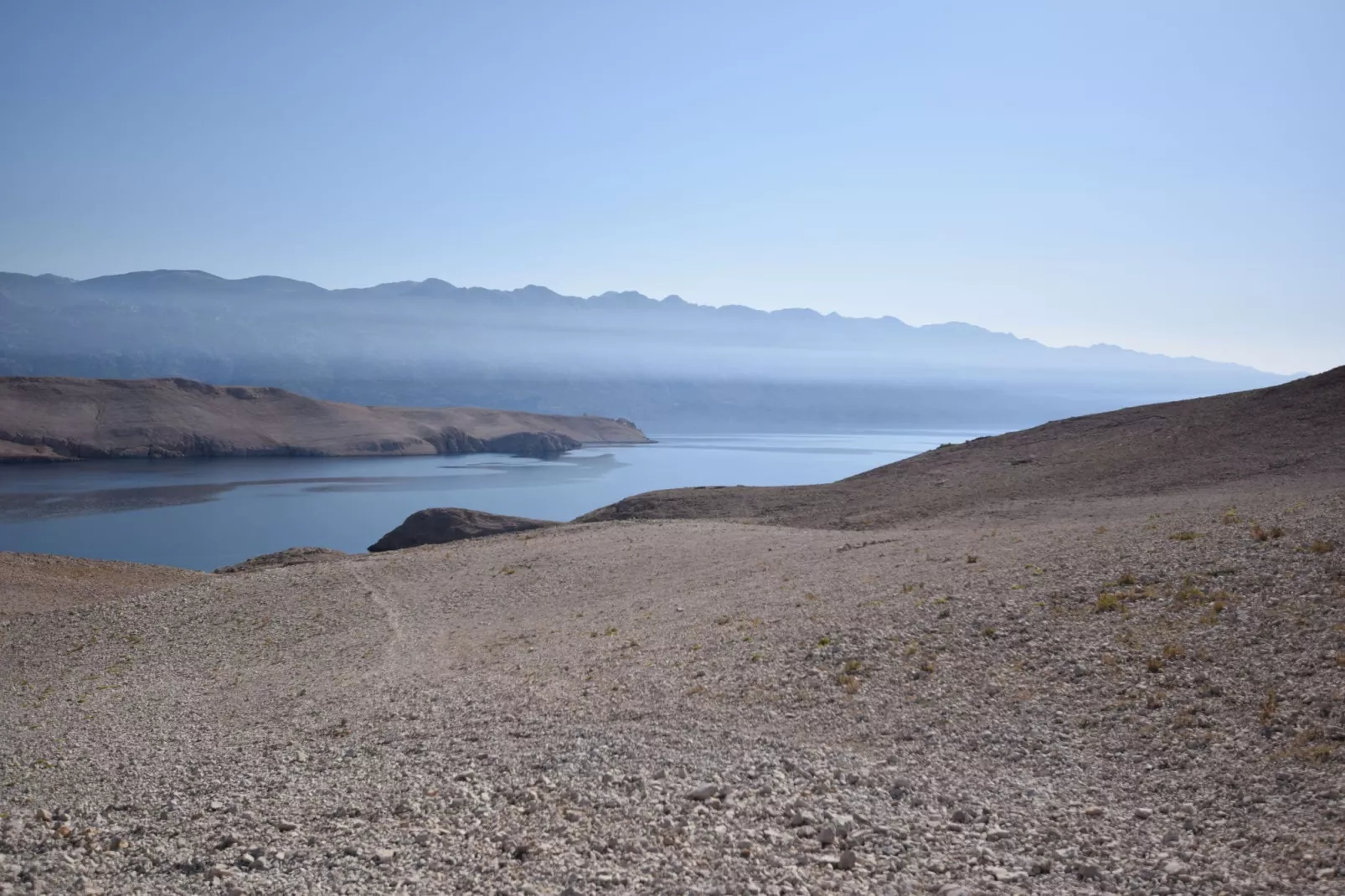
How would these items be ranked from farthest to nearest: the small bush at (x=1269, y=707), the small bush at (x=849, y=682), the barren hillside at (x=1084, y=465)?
the barren hillside at (x=1084, y=465), the small bush at (x=849, y=682), the small bush at (x=1269, y=707)

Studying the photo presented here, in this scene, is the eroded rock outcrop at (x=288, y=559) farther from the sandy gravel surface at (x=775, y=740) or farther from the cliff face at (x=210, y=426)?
the cliff face at (x=210, y=426)

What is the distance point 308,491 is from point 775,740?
6278 centimetres

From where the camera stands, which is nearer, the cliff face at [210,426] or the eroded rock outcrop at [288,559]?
the eroded rock outcrop at [288,559]

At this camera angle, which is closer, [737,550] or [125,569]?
[737,550]

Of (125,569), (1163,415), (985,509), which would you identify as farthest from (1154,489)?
(125,569)

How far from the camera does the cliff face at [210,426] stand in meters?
75.6

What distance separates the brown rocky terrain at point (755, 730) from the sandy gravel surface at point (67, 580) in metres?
3.36

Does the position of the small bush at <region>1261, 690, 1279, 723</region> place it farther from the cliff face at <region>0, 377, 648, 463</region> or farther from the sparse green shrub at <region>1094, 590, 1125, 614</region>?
the cliff face at <region>0, 377, 648, 463</region>

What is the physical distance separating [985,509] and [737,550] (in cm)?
566

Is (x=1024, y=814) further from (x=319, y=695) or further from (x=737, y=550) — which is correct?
(x=737, y=550)

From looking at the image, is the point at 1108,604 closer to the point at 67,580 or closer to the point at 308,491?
the point at 67,580

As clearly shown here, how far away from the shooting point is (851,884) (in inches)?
183

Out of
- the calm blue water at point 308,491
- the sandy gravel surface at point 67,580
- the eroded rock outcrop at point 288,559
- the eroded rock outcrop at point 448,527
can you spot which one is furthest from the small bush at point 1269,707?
the calm blue water at point 308,491

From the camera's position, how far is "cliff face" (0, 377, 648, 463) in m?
75.6
